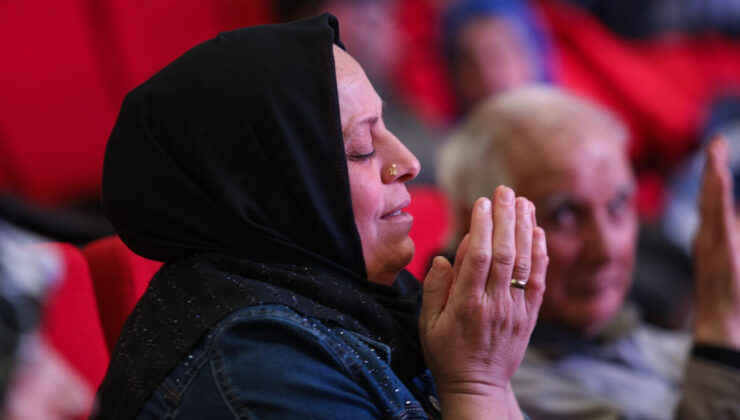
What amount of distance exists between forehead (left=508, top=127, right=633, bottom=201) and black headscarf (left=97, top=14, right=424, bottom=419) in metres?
0.41

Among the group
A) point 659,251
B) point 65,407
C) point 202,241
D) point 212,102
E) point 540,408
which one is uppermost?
point 212,102

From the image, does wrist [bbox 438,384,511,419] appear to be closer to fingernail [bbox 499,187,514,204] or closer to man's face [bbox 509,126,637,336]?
fingernail [bbox 499,187,514,204]

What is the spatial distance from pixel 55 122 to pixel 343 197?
1775mm

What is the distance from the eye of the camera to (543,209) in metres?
1.00

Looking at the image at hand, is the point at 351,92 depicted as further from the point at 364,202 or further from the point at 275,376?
the point at 275,376

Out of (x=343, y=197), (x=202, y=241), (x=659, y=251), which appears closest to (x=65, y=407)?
(x=202, y=241)

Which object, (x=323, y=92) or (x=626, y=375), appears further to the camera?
(x=626, y=375)

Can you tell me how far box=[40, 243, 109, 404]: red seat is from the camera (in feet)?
2.60

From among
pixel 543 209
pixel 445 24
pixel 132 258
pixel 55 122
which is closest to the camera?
pixel 132 258

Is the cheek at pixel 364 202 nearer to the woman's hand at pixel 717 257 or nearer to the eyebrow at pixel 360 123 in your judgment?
the eyebrow at pixel 360 123

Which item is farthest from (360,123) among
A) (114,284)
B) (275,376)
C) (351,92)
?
(114,284)

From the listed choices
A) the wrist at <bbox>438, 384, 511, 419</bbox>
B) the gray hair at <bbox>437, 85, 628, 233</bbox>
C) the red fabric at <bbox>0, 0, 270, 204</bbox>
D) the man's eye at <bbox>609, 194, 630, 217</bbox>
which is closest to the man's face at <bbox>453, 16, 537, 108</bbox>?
the red fabric at <bbox>0, 0, 270, 204</bbox>

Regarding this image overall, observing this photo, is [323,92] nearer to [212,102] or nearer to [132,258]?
[212,102]

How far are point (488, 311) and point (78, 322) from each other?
1.50 ft
